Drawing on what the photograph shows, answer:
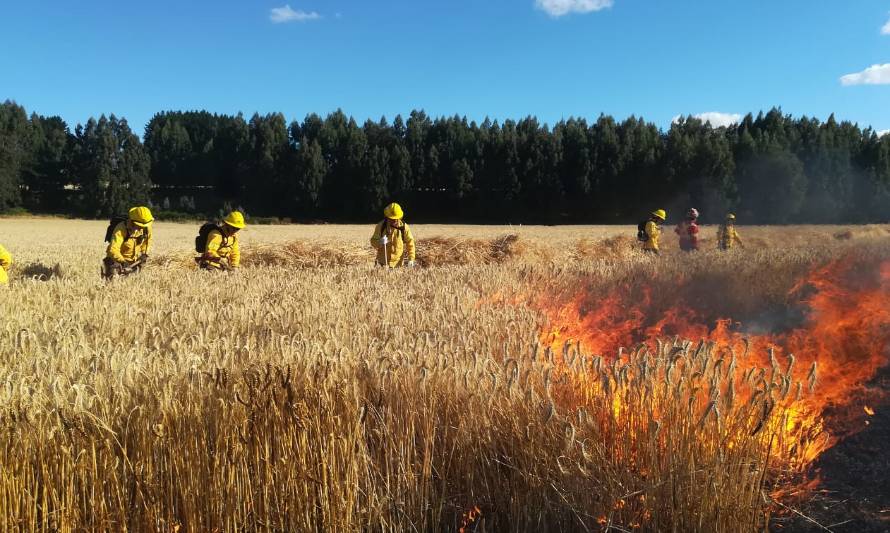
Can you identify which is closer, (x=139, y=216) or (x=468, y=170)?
(x=139, y=216)

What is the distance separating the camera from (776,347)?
4.66 meters

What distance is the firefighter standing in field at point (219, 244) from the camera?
1002 cm

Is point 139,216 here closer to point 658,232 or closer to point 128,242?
point 128,242

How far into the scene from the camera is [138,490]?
245 cm

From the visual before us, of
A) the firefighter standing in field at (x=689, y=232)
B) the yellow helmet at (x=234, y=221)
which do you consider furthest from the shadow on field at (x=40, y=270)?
the firefighter standing in field at (x=689, y=232)

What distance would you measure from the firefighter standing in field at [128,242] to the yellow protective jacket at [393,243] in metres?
3.84

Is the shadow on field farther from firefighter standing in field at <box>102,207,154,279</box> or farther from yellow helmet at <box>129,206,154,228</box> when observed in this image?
yellow helmet at <box>129,206,154,228</box>

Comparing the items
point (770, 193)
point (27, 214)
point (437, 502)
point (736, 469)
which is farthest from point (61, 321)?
point (27, 214)

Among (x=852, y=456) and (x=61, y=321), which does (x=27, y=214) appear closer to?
(x=61, y=321)

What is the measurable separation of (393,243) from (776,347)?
724 cm

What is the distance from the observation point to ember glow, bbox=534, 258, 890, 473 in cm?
278

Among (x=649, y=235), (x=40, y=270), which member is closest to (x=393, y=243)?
(x=649, y=235)

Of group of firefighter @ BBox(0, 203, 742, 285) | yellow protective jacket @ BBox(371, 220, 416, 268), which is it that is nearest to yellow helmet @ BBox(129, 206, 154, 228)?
group of firefighter @ BBox(0, 203, 742, 285)

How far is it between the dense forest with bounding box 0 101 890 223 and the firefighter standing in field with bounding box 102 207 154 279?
163 ft
